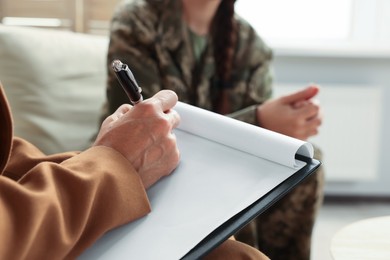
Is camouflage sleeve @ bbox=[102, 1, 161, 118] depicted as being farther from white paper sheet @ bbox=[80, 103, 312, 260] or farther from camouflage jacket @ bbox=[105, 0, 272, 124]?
white paper sheet @ bbox=[80, 103, 312, 260]

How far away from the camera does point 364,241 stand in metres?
0.96

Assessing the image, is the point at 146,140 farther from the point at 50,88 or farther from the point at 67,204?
the point at 50,88

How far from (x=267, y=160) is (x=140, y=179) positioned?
0.59 ft

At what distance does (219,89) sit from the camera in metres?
1.42

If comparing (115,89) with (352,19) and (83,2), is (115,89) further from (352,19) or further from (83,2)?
(352,19)

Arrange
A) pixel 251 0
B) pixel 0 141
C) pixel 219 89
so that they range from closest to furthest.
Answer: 1. pixel 0 141
2. pixel 219 89
3. pixel 251 0

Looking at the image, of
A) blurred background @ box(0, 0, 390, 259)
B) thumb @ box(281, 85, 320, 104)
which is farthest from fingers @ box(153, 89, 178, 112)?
blurred background @ box(0, 0, 390, 259)

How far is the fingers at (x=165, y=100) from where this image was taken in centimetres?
80

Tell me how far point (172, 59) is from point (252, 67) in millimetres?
228

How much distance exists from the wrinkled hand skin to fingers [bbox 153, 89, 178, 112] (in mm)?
11

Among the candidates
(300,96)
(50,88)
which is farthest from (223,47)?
(50,88)

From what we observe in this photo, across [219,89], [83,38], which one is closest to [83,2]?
[83,38]

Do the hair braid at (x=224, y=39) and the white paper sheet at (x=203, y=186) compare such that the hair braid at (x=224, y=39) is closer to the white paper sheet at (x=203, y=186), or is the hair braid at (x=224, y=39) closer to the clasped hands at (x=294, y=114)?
the clasped hands at (x=294, y=114)

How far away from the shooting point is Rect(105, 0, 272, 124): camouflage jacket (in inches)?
50.7
